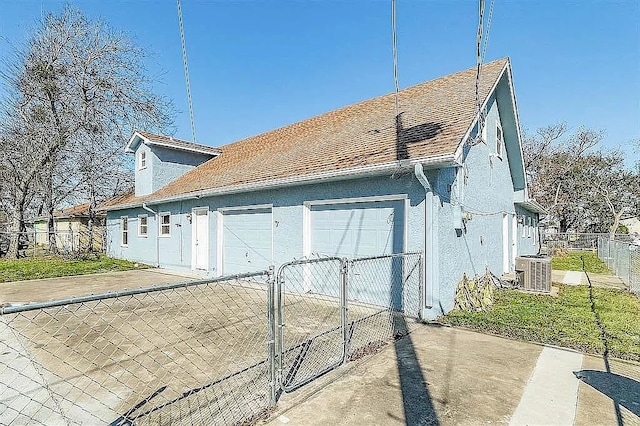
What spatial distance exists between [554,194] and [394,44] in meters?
31.6

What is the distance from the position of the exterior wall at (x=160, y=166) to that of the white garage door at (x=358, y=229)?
10.5 meters

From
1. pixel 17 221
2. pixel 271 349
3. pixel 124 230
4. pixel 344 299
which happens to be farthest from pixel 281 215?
pixel 17 221

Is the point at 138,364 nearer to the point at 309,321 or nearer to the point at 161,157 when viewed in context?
the point at 309,321

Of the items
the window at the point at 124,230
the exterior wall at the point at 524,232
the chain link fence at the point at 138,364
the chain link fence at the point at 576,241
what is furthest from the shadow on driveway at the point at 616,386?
the chain link fence at the point at 576,241

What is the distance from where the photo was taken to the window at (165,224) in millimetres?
14146

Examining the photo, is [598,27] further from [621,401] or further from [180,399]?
[180,399]

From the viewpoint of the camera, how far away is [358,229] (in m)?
7.77

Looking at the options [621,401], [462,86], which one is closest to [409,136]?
[462,86]

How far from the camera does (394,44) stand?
590cm

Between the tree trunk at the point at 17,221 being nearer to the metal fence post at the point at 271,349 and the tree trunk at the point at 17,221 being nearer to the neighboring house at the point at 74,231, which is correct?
the neighboring house at the point at 74,231

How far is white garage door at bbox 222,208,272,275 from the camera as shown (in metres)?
9.95

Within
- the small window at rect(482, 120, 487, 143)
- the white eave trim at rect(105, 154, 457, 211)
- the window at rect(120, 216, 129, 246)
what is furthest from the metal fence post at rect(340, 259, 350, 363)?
the window at rect(120, 216, 129, 246)

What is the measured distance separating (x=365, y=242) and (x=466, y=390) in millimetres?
4163

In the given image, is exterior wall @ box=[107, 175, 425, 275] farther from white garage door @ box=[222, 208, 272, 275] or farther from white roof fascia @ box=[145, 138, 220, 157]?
white roof fascia @ box=[145, 138, 220, 157]
